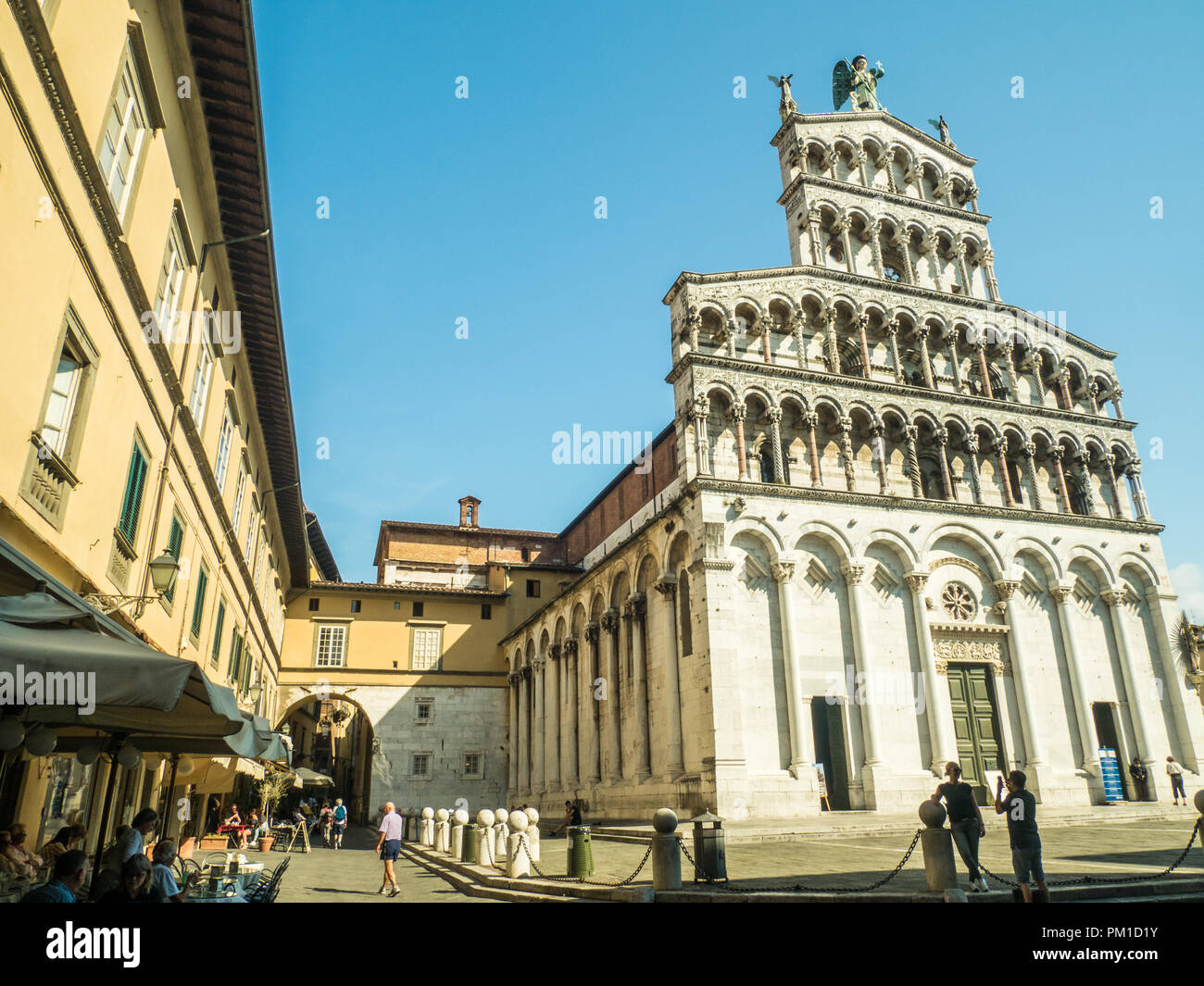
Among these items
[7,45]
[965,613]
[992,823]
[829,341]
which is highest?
[829,341]

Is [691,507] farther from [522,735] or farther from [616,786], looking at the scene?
[522,735]

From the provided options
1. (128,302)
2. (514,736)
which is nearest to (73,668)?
(128,302)

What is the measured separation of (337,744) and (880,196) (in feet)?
179

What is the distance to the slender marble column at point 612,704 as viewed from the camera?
89.3 ft

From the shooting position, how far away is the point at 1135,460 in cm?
2923

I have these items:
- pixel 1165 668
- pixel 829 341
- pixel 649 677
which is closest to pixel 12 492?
pixel 649 677

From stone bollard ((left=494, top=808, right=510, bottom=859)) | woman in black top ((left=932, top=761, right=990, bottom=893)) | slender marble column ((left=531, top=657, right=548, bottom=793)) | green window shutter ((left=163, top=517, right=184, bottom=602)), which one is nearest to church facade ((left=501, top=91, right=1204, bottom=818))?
slender marble column ((left=531, top=657, right=548, bottom=793))

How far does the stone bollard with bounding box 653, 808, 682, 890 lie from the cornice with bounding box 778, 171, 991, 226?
2481 centimetres

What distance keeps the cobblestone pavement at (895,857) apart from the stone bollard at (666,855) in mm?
1224

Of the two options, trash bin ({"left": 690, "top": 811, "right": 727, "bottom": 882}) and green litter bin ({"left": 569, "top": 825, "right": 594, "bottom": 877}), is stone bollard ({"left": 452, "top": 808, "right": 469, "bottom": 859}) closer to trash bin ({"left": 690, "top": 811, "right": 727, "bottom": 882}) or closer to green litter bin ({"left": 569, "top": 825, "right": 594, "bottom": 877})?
green litter bin ({"left": 569, "top": 825, "right": 594, "bottom": 877})

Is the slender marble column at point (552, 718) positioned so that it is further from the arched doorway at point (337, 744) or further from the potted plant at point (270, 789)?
the potted plant at point (270, 789)
